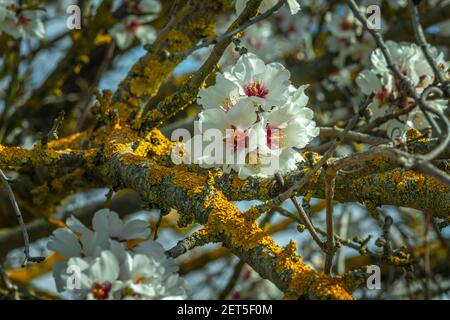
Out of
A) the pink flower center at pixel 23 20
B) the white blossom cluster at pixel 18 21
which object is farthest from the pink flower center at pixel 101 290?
the pink flower center at pixel 23 20

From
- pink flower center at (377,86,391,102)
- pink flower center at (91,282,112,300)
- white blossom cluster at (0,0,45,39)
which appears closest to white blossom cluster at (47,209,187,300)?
pink flower center at (91,282,112,300)

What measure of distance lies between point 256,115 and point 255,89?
115 millimetres

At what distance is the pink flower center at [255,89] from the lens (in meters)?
1.77

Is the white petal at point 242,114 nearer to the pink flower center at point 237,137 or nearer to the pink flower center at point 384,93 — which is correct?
the pink flower center at point 237,137

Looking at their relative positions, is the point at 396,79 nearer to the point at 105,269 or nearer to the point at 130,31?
the point at 105,269

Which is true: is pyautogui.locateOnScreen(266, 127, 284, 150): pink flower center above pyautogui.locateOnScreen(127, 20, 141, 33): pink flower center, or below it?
below

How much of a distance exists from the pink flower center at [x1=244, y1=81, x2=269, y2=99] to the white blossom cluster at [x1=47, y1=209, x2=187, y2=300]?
46 cm

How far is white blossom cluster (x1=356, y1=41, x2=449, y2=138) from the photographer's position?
7.42 ft

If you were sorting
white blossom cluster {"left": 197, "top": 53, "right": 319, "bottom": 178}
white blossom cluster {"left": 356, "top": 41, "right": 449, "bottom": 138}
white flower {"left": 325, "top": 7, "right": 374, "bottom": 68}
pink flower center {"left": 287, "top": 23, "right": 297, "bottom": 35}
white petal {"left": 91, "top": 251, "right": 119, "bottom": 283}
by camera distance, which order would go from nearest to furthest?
white petal {"left": 91, "top": 251, "right": 119, "bottom": 283}
white blossom cluster {"left": 197, "top": 53, "right": 319, "bottom": 178}
white blossom cluster {"left": 356, "top": 41, "right": 449, "bottom": 138}
white flower {"left": 325, "top": 7, "right": 374, "bottom": 68}
pink flower center {"left": 287, "top": 23, "right": 297, "bottom": 35}

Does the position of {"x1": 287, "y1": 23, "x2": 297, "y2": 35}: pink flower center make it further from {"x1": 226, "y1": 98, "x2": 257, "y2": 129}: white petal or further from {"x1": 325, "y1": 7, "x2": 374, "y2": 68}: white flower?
{"x1": 226, "y1": 98, "x2": 257, "y2": 129}: white petal

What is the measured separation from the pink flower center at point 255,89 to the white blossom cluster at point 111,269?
Result: 46 centimetres
